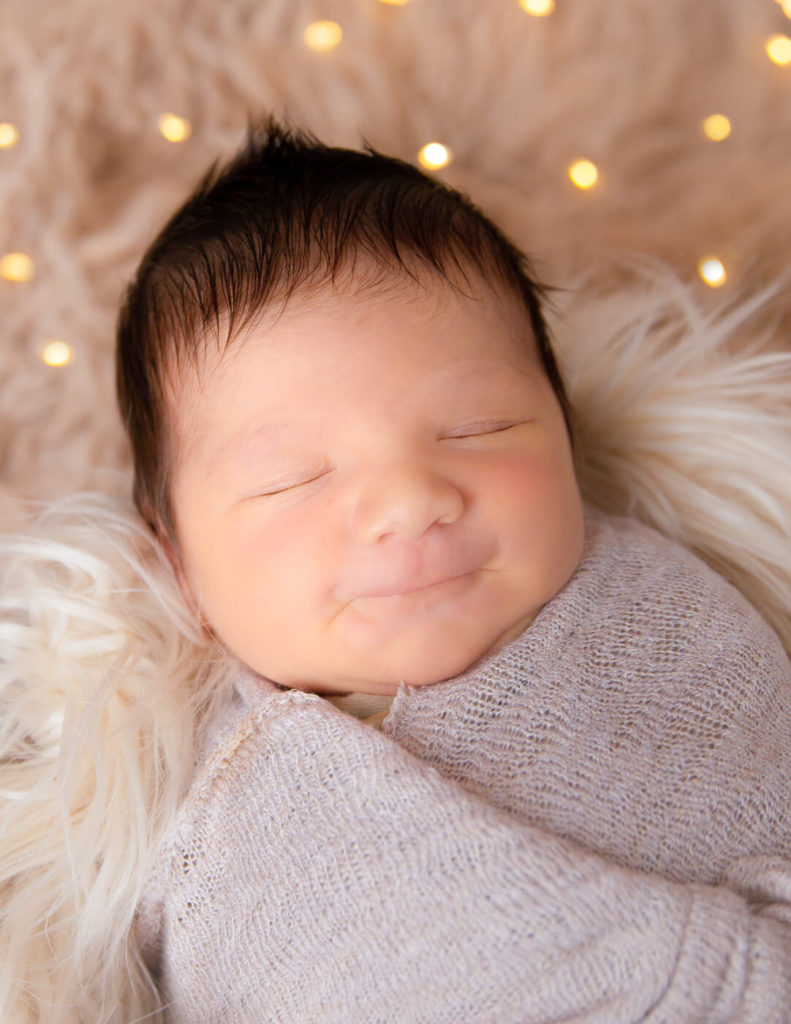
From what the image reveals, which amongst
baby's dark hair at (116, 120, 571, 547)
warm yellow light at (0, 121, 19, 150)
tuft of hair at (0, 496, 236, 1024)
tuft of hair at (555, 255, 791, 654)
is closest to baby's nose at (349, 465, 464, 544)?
baby's dark hair at (116, 120, 571, 547)

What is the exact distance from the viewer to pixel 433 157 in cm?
155

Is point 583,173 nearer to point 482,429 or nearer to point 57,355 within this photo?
point 482,429

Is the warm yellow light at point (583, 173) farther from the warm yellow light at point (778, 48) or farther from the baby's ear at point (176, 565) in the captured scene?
the baby's ear at point (176, 565)

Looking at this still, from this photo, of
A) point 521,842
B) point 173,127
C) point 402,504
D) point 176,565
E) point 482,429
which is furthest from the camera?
point 173,127

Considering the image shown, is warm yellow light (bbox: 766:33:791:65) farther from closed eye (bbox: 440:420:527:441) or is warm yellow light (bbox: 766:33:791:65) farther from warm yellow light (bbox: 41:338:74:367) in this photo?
warm yellow light (bbox: 41:338:74:367)

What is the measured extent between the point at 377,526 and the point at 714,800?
0.44m

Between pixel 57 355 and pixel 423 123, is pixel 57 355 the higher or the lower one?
the lower one

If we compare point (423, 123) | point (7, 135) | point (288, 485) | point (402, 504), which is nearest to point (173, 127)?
point (7, 135)

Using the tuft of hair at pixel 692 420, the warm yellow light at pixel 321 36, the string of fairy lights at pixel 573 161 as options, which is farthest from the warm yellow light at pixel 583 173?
the warm yellow light at pixel 321 36

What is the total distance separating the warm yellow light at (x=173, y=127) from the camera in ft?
4.94

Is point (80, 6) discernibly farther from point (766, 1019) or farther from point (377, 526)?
point (766, 1019)

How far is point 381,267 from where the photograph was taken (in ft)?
3.61

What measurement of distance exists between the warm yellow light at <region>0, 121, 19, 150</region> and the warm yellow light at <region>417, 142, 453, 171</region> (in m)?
0.62

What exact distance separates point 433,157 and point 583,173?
0.25 m
